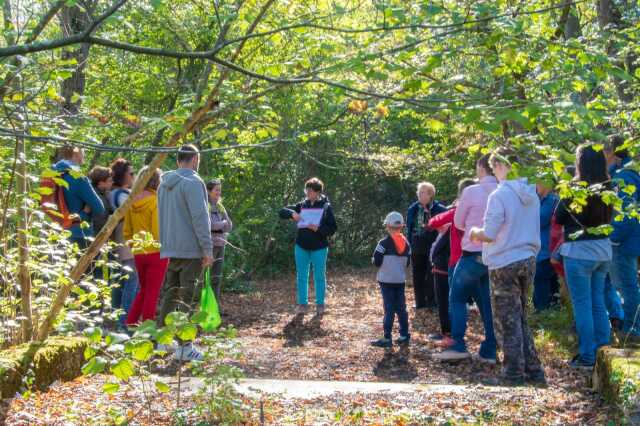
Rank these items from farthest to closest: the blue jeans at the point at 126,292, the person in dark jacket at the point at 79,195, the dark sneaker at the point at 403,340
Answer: the dark sneaker at the point at 403,340 < the blue jeans at the point at 126,292 < the person in dark jacket at the point at 79,195

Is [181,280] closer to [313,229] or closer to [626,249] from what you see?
[313,229]

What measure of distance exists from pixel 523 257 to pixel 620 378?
160cm

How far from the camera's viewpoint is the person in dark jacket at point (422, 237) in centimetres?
1042

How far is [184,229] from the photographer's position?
293 inches

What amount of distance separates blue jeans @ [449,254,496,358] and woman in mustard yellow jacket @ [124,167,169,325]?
3.06m

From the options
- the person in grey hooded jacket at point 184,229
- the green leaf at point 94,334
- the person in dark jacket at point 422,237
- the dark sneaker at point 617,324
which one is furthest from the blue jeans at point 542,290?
the green leaf at point 94,334

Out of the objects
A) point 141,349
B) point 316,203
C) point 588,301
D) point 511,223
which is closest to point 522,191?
point 511,223

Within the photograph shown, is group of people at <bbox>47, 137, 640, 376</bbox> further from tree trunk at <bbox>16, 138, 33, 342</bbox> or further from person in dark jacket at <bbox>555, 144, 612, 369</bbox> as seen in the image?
tree trunk at <bbox>16, 138, 33, 342</bbox>

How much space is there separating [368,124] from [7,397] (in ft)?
50.2

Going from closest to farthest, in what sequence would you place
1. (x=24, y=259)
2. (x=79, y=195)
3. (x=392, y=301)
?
(x=24, y=259), (x=79, y=195), (x=392, y=301)

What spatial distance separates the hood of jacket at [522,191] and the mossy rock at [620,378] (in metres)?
1.40

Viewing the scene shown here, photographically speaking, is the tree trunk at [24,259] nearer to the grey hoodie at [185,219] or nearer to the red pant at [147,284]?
the grey hoodie at [185,219]

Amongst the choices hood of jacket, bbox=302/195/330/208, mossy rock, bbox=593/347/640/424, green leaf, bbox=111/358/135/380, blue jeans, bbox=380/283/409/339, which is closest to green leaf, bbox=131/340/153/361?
green leaf, bbox=111/358/135/380

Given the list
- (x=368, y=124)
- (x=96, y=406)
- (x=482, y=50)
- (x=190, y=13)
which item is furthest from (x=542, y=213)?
(x=368, y=124)
